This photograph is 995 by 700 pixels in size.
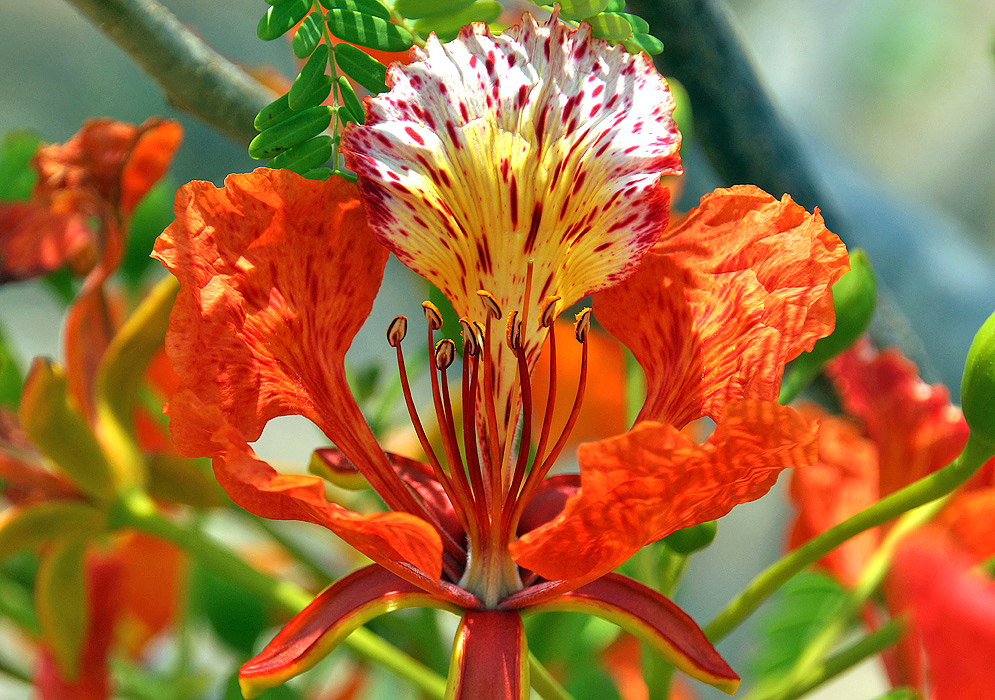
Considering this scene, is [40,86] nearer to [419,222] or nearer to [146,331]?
[146,331]

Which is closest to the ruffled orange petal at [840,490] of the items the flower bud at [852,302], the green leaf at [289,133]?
the flower bud at [852,302]

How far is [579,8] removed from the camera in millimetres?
320

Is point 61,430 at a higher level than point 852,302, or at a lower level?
lower

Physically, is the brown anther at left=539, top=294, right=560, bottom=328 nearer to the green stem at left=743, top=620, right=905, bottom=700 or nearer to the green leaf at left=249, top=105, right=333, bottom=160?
the green leaf at left=249, top=105, right=333, bottom=160

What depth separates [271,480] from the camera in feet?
0.96

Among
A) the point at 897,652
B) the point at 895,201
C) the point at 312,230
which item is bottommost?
the point at 897,652

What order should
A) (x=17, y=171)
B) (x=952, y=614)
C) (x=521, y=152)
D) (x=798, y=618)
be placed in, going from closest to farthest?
1. (x=952, y=614)
2. (x=521, y=152)
3. (x=17, y=171)
4. (x=798, y=618)

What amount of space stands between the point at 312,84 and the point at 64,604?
13.9 inches

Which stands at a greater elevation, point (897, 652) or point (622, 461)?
point (622, 461)

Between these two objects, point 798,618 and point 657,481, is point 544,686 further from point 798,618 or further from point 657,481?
point 798,618

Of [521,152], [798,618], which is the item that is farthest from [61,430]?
[798,618]

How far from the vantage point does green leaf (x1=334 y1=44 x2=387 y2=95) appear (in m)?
0.35

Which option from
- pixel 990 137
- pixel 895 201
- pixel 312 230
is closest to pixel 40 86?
pixel 895 201

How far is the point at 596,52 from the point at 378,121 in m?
0.08
